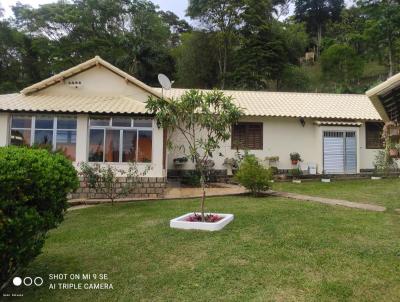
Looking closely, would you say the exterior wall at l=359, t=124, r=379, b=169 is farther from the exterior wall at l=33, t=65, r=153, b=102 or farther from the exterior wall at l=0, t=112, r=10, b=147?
the exterior wall at l=0, t=112, r=10, b=147

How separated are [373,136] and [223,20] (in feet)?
89.6

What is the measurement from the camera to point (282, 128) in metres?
19.5

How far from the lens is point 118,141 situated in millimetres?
13789

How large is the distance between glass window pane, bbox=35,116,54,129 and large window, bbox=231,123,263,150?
9.33 metres

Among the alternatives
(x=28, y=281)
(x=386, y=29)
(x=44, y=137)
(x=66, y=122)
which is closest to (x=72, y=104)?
(x=66, y=122)

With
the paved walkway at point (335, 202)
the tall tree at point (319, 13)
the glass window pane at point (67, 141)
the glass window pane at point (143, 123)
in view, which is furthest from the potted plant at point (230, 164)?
the tall tree at point (319, 13)

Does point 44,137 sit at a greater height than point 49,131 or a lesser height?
lesser

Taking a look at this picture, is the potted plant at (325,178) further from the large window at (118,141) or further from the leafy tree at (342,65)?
the leafy tree at (342,65)

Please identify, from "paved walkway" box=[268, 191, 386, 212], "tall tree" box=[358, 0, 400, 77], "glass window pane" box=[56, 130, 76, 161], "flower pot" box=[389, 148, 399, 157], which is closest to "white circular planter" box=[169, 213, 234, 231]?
"flower pot" box=[389, 148, 399, 157]

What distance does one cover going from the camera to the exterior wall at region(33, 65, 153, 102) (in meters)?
15.6

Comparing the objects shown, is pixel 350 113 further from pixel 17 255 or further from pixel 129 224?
pixel 17 255

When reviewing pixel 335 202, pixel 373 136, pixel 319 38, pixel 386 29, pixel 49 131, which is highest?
pixel 319 38

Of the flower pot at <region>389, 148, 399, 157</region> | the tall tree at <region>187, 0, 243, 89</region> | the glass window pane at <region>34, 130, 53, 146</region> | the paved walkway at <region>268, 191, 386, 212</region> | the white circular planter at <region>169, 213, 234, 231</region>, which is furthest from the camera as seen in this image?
the tall tree at <region>187, 0, 243, 89</region>

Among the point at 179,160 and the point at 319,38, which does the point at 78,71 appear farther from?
the point at 319,38
